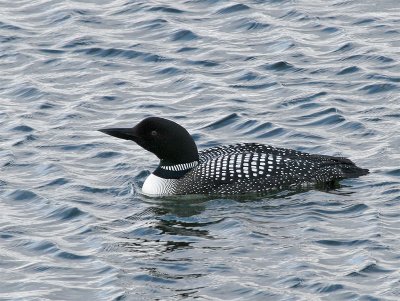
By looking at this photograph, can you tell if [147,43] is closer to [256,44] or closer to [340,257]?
[256,44]

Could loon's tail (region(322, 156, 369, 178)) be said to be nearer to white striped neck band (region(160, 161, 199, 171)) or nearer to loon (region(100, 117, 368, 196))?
loon (region(100, 117, 368, 196))

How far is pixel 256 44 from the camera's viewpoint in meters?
16.1

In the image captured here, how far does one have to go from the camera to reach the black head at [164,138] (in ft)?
42.2

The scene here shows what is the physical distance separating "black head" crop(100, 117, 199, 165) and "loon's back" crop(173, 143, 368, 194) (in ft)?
0.67

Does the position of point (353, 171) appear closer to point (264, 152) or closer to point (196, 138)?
point (264, 152)

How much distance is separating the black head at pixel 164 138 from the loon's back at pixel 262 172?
20cm

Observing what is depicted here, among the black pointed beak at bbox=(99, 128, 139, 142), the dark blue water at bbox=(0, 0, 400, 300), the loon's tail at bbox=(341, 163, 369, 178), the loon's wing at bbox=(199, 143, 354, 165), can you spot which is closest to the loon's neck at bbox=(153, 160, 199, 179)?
the loon's wing at bbox=(199, 143, 354, 165)

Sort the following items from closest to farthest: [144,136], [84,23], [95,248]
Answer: [95,248] < [144,136] < [84,23]

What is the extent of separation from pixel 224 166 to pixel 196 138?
1239 mm

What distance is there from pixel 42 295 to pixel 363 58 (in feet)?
20.1

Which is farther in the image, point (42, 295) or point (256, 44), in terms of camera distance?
point (256, 44)

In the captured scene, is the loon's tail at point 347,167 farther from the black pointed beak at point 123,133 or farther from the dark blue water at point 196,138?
the black pointed beak at point 123,133

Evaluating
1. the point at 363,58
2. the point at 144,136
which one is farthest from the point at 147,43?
the point at 144,136

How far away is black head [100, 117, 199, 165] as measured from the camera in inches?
507
